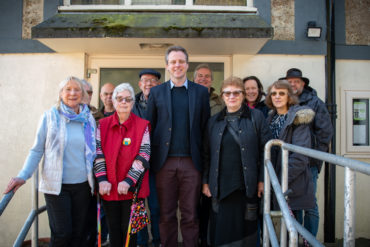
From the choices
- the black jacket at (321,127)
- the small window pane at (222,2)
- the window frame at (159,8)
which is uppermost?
the small window pane at (222,2)

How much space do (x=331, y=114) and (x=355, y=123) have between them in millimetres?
511

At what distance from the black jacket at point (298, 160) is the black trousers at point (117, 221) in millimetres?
1420

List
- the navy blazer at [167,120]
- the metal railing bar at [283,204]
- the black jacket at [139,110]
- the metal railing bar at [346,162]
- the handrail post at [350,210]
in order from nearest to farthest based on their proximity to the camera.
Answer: the metal railing bar at [346,162] < the handrail post at [350,210] < the metal railing bar at [283,204] < the navy blazer at [167,120] < the black jacket at [139,110]

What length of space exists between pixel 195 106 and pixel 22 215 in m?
3.45

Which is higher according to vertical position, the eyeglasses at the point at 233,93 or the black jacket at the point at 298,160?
the eyeglasses at the point at 233,93

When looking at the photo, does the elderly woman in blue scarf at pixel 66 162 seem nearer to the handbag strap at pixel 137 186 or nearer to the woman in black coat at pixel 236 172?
the handbag strap at pixel 137 186

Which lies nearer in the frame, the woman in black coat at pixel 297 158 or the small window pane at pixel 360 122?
the woman in black coat at pixel 297 158

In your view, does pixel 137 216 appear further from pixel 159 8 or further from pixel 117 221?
pixel 159 8

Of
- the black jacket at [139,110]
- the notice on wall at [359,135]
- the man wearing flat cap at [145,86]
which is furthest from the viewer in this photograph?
the notice on wall at [359,135]

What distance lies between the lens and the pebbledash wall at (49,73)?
414 centimetres

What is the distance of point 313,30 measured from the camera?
4098mm

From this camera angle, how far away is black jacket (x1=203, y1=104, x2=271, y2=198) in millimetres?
2404

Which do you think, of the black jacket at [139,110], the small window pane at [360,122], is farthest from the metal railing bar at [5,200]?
the small window pane at [360,122]

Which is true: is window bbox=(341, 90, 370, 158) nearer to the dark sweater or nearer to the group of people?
the group of people
